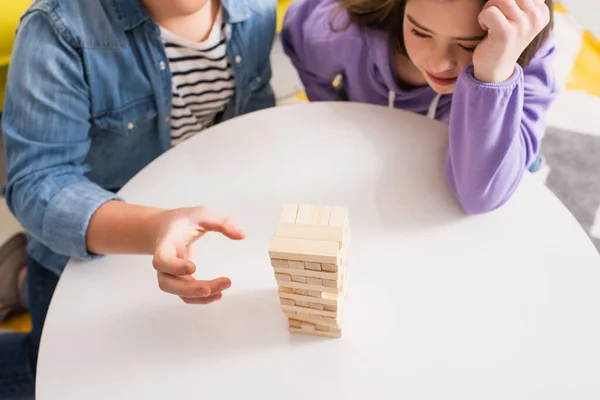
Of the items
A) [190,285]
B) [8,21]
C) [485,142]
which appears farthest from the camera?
[8,21]

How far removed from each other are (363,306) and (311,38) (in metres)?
0.53

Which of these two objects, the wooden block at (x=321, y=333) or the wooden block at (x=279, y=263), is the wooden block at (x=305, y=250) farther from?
the wooden block at (x=321, y=333)

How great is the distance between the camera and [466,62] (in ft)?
2.44

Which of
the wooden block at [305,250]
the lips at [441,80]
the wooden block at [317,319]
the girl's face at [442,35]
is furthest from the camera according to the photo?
the lips at [441,80]

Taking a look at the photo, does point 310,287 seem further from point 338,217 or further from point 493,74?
point 493,74

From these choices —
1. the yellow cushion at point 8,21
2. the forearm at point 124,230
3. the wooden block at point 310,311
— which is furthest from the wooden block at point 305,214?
the yellow cushion at point 8,21

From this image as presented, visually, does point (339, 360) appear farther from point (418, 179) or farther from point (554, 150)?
point (554, 150)

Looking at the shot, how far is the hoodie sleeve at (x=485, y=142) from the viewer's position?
67cm

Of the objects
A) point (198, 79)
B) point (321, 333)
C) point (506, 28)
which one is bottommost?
point (321, 333)

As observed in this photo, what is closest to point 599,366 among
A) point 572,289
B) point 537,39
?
point 572,289

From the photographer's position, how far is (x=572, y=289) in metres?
0.63

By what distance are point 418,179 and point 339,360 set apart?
0.28 metres

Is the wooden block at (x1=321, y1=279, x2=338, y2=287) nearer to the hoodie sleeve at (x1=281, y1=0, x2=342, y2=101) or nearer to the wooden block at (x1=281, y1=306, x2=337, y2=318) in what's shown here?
the wooden block at (x1=281, y1=306, x2=337, y2=318)

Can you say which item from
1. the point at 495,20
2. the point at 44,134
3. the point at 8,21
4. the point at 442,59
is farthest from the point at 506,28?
the point at 8,21
